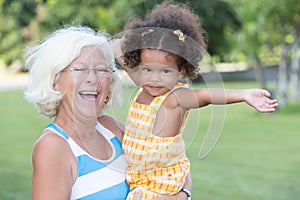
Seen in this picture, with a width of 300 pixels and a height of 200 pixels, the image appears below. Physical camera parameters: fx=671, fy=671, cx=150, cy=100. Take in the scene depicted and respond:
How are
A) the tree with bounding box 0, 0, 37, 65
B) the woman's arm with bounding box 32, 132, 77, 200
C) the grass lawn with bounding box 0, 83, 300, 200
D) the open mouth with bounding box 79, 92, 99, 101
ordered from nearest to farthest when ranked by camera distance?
1. the woman's arm with bounding box 32, 132, 77, 200
2. the open mouth with bounding box 79, 92, 99, 101
3. the grass lawn with bounding box 0, 83, 300, 200
4. the tree with bounding box 0, 0, 37, 65

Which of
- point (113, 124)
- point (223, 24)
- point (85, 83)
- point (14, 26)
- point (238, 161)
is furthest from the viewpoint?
point (14, 26)

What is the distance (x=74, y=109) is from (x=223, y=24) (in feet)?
67.0

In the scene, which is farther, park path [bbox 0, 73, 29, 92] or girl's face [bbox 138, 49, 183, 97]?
park path [bbox 0, 73, 29, 92]

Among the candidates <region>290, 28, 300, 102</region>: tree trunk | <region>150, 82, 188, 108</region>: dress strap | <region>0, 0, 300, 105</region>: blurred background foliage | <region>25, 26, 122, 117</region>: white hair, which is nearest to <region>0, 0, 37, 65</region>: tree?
<region>0, 0, 300, 105</region>: blurred background foliage

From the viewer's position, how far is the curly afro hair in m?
1.87

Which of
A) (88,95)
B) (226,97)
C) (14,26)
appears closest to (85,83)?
(88,95)

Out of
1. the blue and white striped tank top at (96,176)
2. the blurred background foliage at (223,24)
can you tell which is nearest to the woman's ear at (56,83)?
the blue and white striped tank top at (96,176)

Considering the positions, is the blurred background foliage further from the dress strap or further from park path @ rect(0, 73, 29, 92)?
the dress strap

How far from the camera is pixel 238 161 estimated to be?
7.80m

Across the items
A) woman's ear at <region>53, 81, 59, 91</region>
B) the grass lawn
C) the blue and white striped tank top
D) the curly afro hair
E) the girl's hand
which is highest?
the curly afro hair

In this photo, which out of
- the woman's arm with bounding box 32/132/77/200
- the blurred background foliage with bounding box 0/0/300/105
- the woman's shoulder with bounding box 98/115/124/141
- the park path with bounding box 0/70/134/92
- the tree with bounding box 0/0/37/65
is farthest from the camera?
the tree with bounding box 0/0/37/65

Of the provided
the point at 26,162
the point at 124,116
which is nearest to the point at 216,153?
the point at 26,162

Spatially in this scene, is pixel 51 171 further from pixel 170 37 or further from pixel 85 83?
pixel 170 37

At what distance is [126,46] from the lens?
6.44ft
